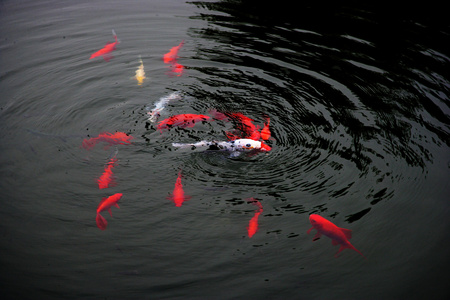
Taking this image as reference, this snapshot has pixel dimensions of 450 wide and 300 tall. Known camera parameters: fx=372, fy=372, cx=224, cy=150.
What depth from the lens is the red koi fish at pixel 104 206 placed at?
205 inches

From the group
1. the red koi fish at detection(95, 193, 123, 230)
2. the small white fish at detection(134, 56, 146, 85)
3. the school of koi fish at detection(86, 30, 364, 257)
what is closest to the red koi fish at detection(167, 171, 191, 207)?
the school of koi fish at detection(86, 30, 364, 257)

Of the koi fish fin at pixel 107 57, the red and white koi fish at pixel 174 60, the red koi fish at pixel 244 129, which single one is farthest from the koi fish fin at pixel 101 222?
the koi fish fin at pixel 107 57

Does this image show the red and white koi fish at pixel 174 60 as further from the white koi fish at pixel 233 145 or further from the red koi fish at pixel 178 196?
the red koi fish at pixel 178 196

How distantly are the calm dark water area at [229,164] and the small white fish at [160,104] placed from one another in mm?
136

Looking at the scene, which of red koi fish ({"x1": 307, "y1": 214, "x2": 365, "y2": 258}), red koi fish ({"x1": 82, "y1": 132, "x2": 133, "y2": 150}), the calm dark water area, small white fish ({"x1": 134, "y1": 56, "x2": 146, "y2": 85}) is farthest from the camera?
small white fish ({"x1": 134, "y1": 56, "x2": 146, "y2": 85})

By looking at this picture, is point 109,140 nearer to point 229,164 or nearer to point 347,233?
point 229,164

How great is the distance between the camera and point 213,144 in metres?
6.28

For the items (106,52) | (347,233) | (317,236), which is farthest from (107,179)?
(106,52)

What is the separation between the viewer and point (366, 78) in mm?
8305

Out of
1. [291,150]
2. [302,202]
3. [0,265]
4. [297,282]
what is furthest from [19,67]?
[297,282]

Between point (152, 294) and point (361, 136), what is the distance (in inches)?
176

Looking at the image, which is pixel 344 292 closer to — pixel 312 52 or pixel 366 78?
pixel 366 78

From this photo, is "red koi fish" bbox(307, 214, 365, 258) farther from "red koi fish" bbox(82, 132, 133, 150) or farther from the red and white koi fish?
the red and white koi fish

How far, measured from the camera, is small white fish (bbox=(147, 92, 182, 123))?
7170 millimetres
